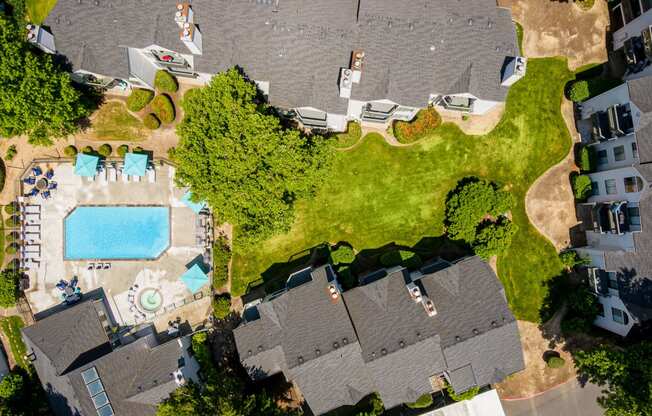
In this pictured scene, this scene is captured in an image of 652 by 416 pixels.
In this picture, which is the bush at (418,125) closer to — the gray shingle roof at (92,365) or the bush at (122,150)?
the bush at (122,150)

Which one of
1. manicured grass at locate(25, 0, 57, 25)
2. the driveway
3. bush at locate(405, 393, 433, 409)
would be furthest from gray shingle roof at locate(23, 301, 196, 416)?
the driveway

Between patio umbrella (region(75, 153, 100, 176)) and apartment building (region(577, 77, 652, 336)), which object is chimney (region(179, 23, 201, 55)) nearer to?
patio umbrella (region(75, 153, 100, 176))

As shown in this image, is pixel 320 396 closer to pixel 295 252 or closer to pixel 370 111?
pixel 295 252

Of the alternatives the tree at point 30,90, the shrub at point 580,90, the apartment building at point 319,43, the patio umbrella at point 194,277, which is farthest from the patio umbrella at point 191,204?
the shrub at point 580,90

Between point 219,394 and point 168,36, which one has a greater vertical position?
point 168,36

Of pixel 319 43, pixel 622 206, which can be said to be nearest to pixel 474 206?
pixel 622 206

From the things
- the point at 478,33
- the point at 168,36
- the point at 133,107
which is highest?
the point at 168,36

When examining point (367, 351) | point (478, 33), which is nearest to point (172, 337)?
point (367, 351)
